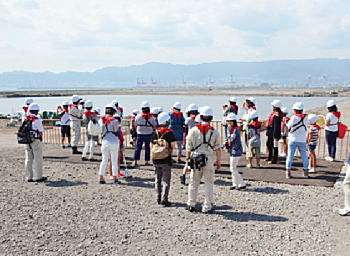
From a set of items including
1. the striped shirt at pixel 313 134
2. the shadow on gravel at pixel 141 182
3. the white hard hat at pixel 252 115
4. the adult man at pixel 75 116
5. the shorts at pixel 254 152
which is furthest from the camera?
the adult man at pixel 75 116

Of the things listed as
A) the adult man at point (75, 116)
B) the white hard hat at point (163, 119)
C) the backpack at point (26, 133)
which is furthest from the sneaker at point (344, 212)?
the adult man at point (75, 116)

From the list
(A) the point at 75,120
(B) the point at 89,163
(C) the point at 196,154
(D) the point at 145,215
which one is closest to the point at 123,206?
(D) the point at 145,215

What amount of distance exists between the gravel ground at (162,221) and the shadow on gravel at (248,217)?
18mm

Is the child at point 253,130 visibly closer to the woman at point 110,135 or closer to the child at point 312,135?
the child at point 312,135

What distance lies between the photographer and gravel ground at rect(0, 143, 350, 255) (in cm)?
497

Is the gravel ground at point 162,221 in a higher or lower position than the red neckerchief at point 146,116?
lower

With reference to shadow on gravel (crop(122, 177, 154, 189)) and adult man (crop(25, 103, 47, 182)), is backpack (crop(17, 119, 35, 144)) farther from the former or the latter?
shadow on gravel (crop(122, 177, 154, 189))

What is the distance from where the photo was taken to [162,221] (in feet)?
19.6

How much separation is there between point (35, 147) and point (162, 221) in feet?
13.5

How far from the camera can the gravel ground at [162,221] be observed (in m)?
4.97

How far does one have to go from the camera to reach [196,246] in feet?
16.5

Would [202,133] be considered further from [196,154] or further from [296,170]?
[296,170]

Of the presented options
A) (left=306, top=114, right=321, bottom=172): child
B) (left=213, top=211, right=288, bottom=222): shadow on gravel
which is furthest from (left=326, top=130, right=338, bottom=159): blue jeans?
(left=213, top=211, right=288, bottom=222): shadow on gravel

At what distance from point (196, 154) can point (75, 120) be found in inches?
262
